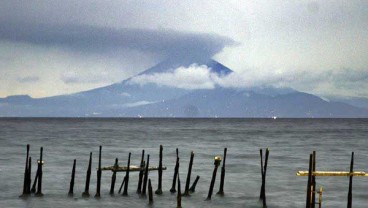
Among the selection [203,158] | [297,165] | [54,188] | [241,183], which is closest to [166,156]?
[203,158]

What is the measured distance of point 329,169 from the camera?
6756cm

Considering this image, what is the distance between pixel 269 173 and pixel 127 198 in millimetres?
24389

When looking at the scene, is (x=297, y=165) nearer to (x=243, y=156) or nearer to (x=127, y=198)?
(x=243, y=156)

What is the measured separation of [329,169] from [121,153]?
34861mm

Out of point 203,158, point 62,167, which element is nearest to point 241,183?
point 62,167

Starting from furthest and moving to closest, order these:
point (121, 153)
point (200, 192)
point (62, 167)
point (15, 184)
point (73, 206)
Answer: point (121, 153), point (62, 167), point (15, 184), point (200, 192), point (73, 206)

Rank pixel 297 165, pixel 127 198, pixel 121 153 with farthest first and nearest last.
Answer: pixel 121 153, pixel 297 165, pixel 127 198

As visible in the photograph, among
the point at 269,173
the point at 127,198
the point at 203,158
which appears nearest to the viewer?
the point at 127,198

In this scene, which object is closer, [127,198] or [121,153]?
[127,198]

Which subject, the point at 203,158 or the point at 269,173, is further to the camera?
the point at 203,158

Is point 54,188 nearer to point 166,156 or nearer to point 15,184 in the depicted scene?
point 15,184

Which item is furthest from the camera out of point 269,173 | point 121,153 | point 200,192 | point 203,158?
point 121,153

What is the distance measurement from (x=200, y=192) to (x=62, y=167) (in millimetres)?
26614

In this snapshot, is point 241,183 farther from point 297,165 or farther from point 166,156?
point 166,156
